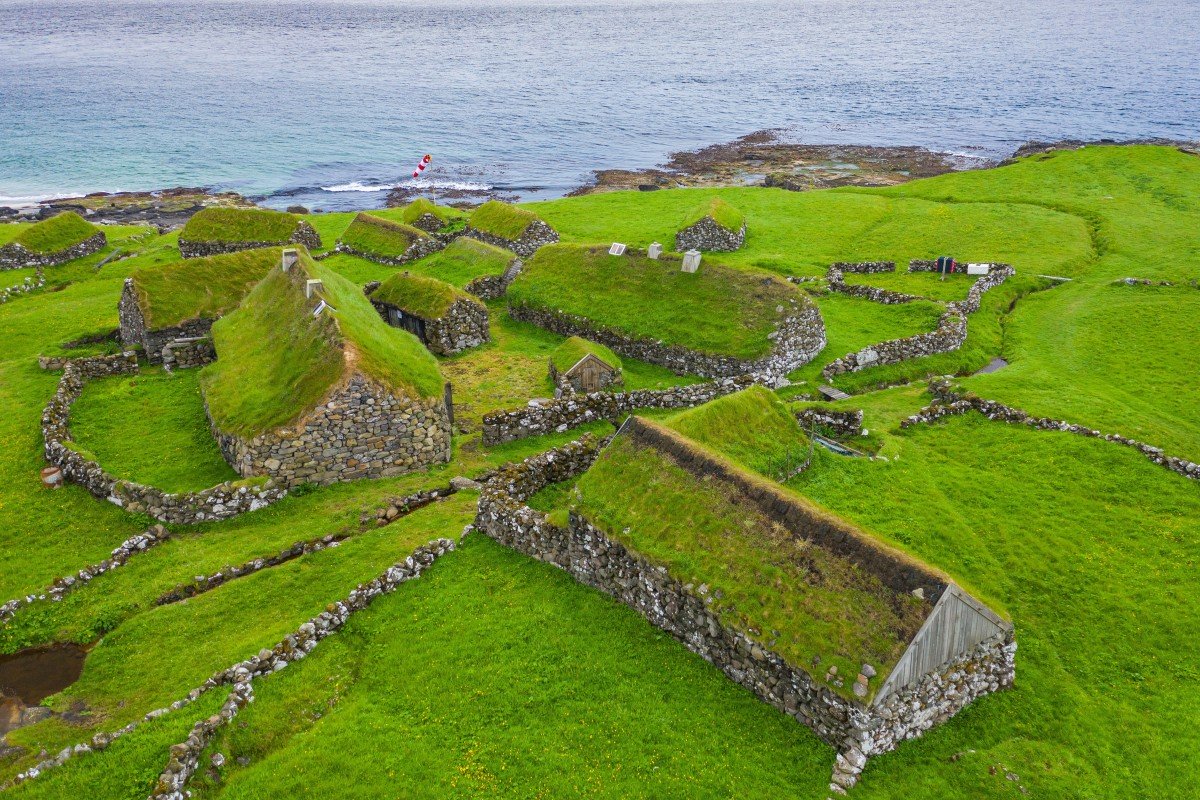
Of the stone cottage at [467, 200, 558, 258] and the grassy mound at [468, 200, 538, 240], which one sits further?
the grassy mound at [468, 200, 538, 240]

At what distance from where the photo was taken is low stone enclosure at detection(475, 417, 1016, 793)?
12.7 metres

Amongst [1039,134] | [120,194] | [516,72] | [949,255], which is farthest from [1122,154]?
[516,72]

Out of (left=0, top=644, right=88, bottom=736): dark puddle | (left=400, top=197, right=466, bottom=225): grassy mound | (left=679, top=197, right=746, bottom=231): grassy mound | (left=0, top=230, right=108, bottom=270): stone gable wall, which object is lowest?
(left=0, top=644, right=88, bottom=736): dark puddle

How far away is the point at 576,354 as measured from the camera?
30.3m

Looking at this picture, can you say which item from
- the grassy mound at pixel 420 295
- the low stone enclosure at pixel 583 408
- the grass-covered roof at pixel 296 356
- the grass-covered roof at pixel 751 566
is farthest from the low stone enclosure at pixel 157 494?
the grassy mound at pixel 420 295

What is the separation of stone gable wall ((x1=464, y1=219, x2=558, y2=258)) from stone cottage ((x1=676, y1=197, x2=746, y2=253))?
885 centimetres

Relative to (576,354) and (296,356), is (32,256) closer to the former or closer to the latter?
(296,356)

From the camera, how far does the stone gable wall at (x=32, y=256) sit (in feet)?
165

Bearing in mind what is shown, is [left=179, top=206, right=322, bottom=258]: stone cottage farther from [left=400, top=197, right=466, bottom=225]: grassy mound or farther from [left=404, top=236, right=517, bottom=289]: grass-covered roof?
[left=404, top=236, right=517, bottom=289]: grass-covered roof

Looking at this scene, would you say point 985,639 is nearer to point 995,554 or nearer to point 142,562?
point 995,554

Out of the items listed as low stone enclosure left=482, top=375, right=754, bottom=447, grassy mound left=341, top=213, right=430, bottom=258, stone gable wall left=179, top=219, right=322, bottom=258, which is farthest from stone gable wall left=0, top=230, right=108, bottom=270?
low stone enclosure left=482, top=375, right=754, bottom=447

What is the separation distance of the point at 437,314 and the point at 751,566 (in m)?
24.2

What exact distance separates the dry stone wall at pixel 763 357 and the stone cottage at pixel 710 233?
57.4ft

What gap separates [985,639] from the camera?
14.0 m
